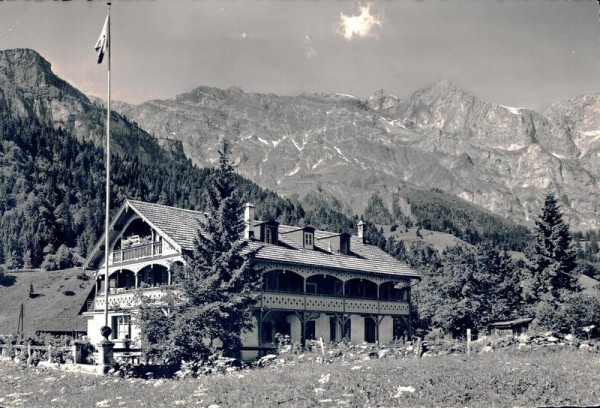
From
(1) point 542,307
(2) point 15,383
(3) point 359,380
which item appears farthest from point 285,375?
(1) point 542,307

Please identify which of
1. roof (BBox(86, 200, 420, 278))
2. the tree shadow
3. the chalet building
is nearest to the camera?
roof (BBox(86, 200, 420, 278))

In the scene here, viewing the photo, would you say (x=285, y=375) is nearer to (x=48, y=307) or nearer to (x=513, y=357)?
(x=513, y=357)

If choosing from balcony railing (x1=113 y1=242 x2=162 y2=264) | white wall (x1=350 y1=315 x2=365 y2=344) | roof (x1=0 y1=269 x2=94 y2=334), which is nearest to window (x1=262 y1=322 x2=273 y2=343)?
white wall (x1=350 y1=315 x2=365 y2=344)

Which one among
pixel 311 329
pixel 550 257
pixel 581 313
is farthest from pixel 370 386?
pixel 550 257

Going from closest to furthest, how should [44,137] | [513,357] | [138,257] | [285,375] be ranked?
[285,375]
[513,357]
[138,257]
[44,137]

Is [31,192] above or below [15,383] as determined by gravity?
above

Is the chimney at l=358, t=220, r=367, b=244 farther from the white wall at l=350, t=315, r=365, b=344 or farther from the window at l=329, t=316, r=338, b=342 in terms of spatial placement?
the window at l=329, t=316, r=338, b=342

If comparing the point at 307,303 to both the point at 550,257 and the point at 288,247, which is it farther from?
the point at 550,257
